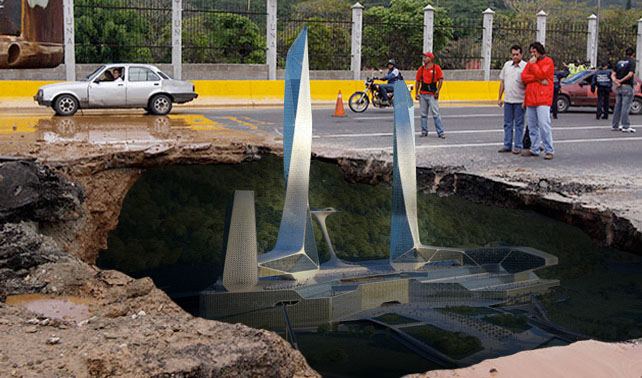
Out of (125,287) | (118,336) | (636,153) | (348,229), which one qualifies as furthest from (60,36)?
(636,153)

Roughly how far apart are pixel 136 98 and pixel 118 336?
39.5 ft

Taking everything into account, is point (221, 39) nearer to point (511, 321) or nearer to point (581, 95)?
point (581, 95)

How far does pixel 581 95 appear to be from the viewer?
17.7m

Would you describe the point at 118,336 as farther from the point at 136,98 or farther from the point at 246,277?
the point at 136,98

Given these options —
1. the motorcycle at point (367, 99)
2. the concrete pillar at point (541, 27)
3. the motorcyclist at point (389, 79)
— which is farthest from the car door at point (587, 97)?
the concrete pillar at point (541, 27)

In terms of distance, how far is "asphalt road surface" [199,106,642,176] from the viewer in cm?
921

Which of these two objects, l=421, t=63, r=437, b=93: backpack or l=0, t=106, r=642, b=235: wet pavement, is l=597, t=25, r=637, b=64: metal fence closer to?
l=0, t=106, r=642, b=235: wet pavement

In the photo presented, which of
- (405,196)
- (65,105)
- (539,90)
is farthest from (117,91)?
(405,196)

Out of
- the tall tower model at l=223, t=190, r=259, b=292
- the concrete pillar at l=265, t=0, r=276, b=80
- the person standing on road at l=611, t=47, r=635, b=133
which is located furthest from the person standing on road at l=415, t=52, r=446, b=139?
the concrete pillar at l=265, t=0, r=276, b=80

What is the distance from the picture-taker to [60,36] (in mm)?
2781

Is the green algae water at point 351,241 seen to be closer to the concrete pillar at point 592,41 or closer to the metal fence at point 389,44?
the metal fence at point 389,44

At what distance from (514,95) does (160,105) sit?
796 cm

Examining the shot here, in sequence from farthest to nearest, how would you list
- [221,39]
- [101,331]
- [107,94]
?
[221,39] < [107,94] < [101,331]

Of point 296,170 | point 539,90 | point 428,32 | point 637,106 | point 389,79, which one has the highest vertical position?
point 428,32
